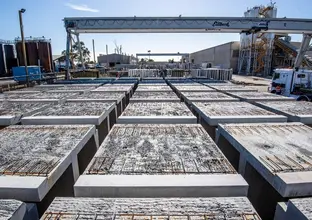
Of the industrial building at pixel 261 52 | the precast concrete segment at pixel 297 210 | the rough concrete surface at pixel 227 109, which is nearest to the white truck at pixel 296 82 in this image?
the rough concrete surface at pixel 227 109

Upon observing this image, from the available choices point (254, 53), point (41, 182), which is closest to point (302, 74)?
point (41, 182)

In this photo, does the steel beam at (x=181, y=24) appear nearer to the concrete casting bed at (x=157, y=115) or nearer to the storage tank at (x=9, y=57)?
the concrete casting bed at (x=157, y=115)

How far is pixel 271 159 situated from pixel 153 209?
191cm

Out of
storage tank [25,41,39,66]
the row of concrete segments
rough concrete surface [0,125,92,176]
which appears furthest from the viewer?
storage tank [25,41,39,66]

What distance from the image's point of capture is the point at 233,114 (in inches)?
207

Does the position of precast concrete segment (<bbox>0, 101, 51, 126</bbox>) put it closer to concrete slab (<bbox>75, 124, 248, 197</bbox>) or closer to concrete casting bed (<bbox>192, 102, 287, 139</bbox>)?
concrete slab (<bbox>75, 124, 248, 197</bbox>)

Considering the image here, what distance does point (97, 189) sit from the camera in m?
2.29

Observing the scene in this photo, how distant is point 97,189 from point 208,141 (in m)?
2.06

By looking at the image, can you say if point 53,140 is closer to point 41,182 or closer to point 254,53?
point 41,182

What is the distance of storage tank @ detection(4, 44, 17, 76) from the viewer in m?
29.6

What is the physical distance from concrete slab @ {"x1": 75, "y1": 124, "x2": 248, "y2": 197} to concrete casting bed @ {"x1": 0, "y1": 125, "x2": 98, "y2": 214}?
1.50 ft

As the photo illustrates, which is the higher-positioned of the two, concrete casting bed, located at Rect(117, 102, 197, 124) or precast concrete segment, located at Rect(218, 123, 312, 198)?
concrete casting bed, located at Rect(117, 102, 197, 124)

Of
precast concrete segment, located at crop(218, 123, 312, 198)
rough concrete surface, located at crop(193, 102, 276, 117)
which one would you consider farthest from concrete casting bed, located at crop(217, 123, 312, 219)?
rough concrete surface, located at crop(193, 102, 276, 117)

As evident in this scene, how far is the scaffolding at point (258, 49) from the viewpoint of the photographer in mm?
34662
